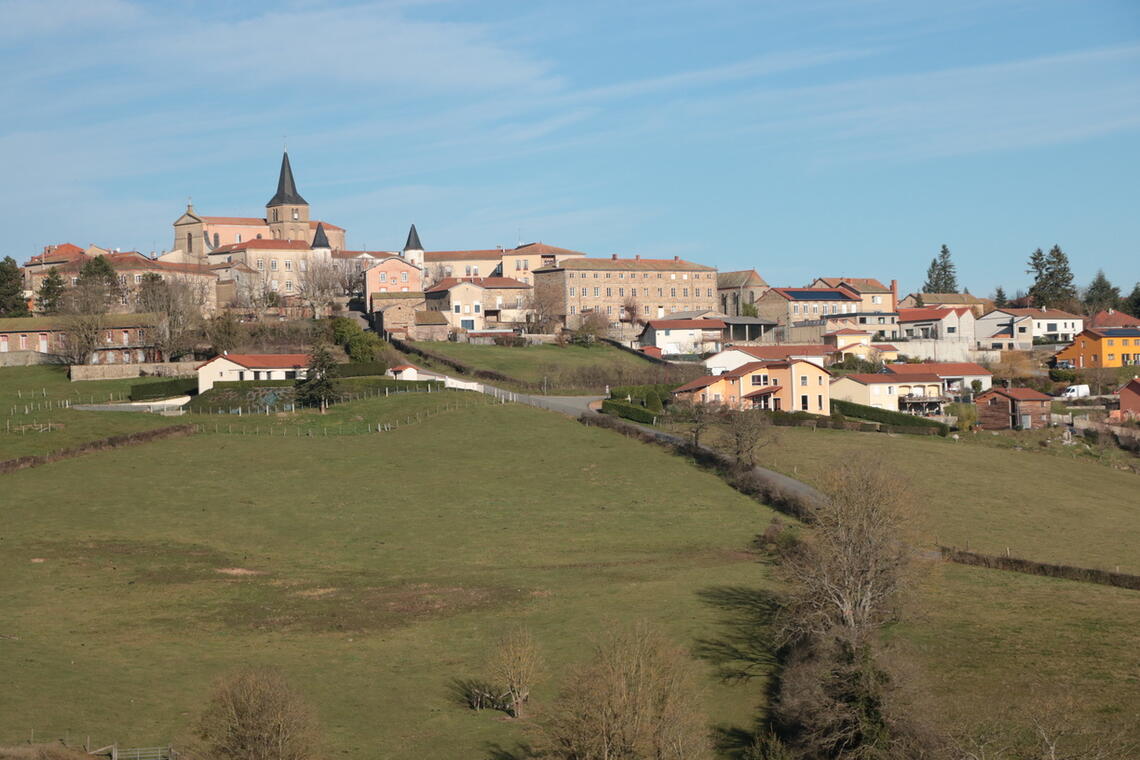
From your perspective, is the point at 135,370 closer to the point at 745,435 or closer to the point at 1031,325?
the point at 745,435

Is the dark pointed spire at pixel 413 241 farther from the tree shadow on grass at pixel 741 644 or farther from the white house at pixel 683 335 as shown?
the tree shadow on grass at pixel 741 644

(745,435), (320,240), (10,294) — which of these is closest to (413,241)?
(320,240)

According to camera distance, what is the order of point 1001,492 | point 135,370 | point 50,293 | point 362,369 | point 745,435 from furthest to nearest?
point 50,293
point 135,370
point 362,369
point 745,435
point 1001,492

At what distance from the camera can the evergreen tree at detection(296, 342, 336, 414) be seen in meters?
71.2

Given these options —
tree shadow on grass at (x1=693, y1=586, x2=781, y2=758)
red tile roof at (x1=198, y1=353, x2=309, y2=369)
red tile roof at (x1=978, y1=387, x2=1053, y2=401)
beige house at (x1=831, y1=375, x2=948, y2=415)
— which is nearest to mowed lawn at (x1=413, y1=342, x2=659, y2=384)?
red tile roof at (x1=198, y1=353, x2=309, y2=369)

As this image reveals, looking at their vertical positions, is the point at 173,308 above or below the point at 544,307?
above

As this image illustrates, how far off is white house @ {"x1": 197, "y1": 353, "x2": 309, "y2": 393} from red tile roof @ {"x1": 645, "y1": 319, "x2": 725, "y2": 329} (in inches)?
1420

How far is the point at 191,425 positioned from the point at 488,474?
59.7 feet

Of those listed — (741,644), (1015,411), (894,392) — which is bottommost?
(741,644)

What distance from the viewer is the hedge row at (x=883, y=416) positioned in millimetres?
71750

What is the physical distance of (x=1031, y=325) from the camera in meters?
110

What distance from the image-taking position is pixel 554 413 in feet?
231

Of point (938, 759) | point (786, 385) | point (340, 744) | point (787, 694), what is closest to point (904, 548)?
point (787, 694)

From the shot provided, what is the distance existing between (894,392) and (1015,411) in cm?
764
